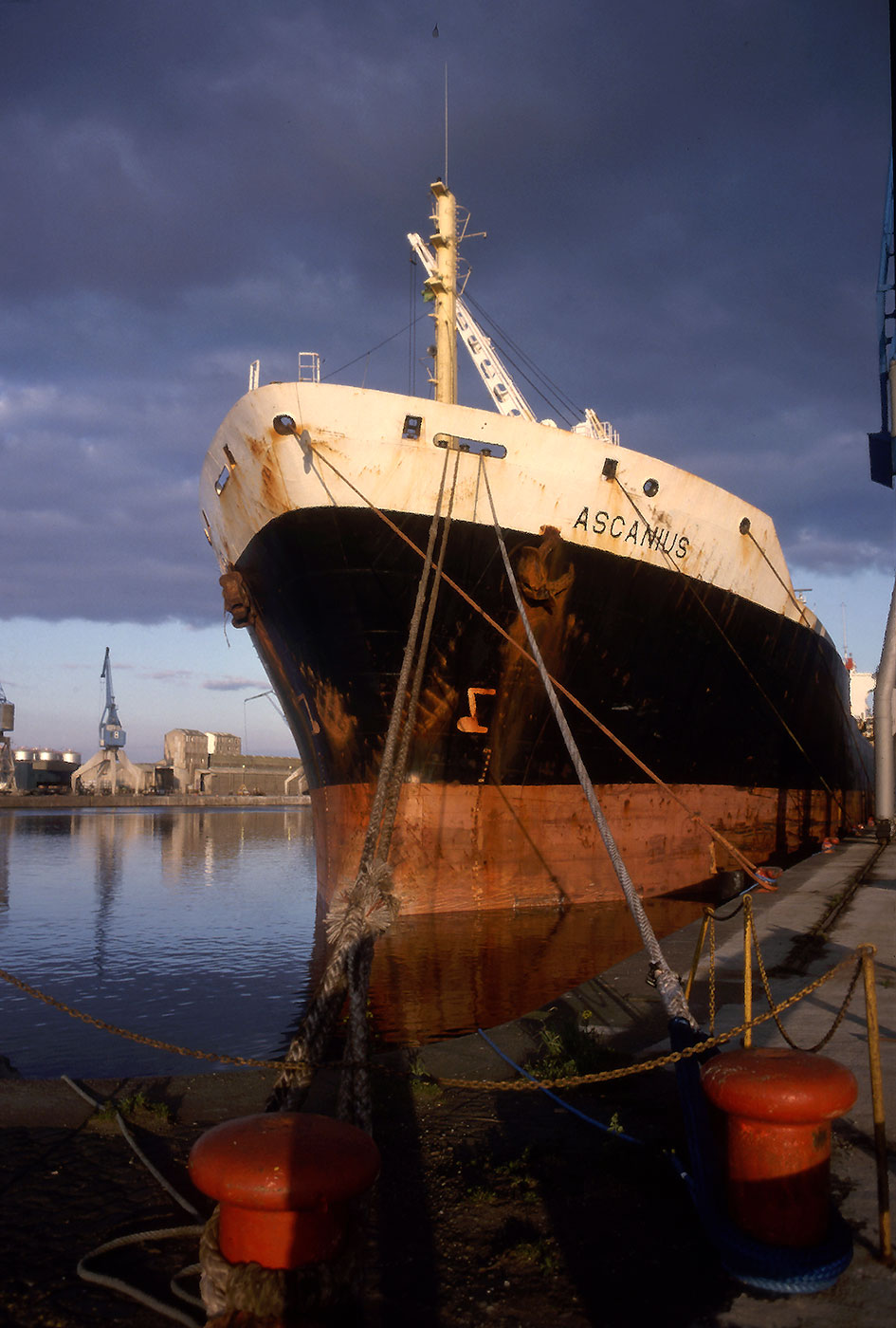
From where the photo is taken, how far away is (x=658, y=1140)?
4543 millimetres

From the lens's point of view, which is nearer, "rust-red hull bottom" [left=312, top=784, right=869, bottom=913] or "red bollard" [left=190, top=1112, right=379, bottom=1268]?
"red bollard" [left=190, top=1112, right=379, bottom=1268]

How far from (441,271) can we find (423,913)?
12.1 m

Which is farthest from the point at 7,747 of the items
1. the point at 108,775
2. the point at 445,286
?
the point at 445,286

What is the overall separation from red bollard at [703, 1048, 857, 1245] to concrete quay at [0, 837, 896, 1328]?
235 mm

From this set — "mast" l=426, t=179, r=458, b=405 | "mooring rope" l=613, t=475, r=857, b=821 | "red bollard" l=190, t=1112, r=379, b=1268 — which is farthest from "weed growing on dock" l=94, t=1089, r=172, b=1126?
"mast" l=426, t=179, r=458, b=405

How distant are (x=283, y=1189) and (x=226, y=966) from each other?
10972 millimetres

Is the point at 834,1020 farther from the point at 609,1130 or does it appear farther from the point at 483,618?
the point at 483,618

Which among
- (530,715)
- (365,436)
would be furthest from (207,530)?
(530,715)

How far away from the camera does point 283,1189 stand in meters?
2.73

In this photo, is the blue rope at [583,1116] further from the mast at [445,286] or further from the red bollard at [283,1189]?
the mast at [445,286]

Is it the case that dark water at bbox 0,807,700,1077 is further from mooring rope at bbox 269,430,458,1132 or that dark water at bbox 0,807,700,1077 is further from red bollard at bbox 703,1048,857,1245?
red bollard at bbox 703,1048,857,1245

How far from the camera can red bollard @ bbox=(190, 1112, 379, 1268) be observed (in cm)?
274

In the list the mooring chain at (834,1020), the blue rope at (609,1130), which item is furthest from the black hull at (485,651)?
the blue rope at (609,1130)

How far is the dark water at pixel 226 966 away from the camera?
350 inches
